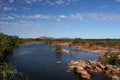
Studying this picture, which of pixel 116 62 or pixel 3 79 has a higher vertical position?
pixel 3 79

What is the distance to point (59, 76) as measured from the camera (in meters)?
40.5

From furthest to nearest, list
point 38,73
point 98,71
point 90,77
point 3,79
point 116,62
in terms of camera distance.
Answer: point 116,62 → point 98,71 → point 38,73 → point 90,77 → point 3,79

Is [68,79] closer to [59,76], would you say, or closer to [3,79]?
[59,76]

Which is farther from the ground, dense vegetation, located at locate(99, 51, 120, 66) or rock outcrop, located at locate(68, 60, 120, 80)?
dense vegetation, located at locate(99, 51, 120, 66)

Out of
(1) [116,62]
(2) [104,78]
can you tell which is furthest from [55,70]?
(1) [116,62]

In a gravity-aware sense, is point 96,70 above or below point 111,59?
below

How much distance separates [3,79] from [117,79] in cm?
3070

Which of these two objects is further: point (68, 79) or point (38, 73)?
point (38, 73)

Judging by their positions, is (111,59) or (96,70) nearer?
(96,70)

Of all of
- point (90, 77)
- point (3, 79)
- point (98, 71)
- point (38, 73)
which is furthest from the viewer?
point (98, 71)

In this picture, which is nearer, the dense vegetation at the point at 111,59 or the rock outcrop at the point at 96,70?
the rock outcrop at the point at 96,70

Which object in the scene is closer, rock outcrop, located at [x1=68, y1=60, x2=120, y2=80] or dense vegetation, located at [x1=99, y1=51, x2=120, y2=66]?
rock outcrop, located at [x1=68, y1=60, x2=120, y2=80]

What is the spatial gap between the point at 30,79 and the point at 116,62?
29110 millimetres

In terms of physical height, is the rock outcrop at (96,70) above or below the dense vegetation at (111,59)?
below
